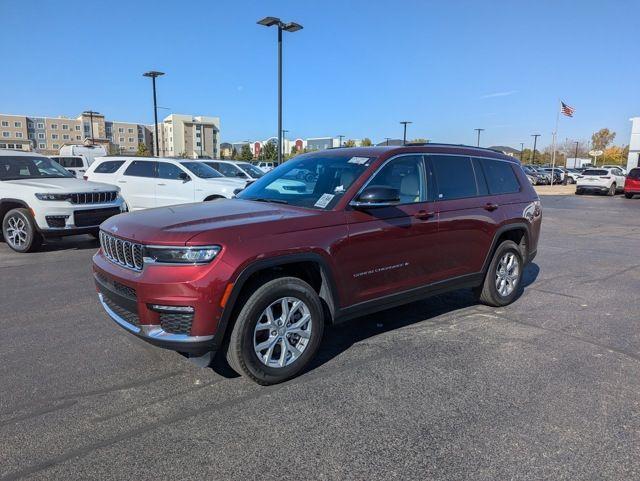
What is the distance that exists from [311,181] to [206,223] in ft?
4.31

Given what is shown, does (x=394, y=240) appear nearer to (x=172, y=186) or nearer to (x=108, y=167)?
(x=172, y=186)

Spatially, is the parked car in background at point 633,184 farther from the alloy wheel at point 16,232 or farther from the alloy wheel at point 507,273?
the alloy wheel at point 16,232

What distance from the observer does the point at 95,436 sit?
2863 millimetres

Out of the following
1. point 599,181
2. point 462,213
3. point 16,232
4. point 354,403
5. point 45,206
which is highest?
point 462,213

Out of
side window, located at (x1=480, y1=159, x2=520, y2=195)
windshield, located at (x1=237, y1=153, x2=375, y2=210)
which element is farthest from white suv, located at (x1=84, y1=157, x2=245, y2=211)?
side window, located at (x1=480, y1=159, x2=520, y2=195)

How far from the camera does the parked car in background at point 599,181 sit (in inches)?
1129

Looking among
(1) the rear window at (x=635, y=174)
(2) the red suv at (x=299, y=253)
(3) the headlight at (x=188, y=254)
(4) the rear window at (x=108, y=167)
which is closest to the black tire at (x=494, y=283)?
(2) the red suv at (x=299, y=253)

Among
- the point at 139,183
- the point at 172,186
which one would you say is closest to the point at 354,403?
the point at 172,186

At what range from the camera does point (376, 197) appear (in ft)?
12.4

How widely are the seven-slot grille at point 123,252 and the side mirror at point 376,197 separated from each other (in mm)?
1701

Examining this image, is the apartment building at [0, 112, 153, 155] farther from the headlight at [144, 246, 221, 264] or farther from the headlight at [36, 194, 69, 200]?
the headlight at [144, 246, 221, 264]

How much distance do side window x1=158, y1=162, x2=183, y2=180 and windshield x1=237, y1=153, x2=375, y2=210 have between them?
715cm

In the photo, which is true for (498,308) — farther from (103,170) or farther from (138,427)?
(103,170)

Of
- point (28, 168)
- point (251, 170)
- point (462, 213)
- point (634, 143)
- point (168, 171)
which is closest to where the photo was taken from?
point (462, 213)
